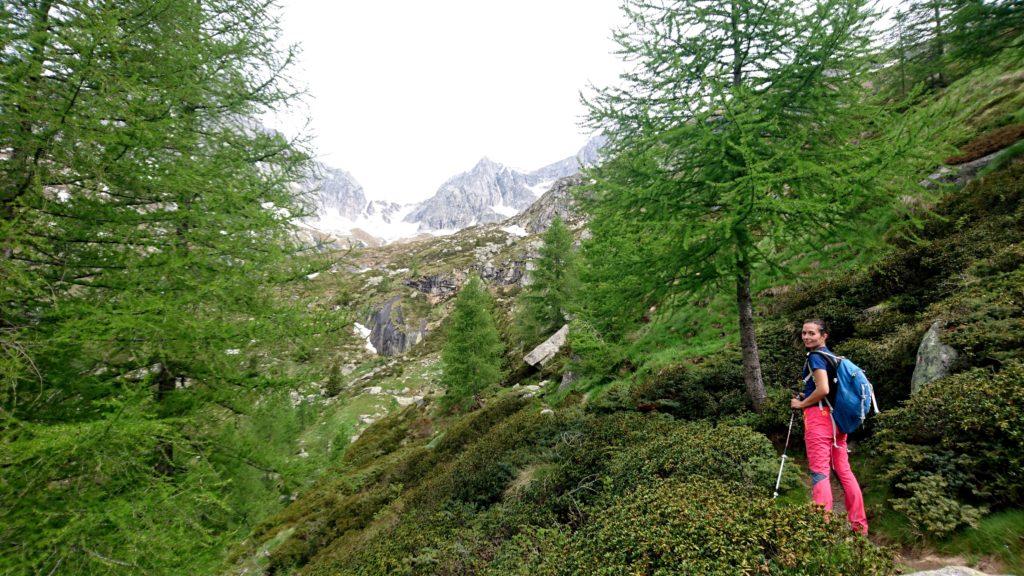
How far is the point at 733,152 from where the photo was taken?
5586 mm

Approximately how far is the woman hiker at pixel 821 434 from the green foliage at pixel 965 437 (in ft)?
1.83

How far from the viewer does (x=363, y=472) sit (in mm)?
17047

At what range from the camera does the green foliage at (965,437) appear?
3.48m

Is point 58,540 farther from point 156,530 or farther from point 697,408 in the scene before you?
point 697,408

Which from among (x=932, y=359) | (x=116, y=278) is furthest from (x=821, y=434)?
(x=116, y=278)

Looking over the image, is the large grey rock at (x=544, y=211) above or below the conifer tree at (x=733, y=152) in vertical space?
above

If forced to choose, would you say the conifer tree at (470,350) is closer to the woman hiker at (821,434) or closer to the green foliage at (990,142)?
the woman hiker at (821,434)

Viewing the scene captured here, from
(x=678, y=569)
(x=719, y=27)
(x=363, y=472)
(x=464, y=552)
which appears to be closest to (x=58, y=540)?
(x=464, y=552)

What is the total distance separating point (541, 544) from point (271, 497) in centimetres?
497

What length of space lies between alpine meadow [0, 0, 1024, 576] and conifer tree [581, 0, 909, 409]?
6cm

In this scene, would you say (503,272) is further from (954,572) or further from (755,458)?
(954,572)

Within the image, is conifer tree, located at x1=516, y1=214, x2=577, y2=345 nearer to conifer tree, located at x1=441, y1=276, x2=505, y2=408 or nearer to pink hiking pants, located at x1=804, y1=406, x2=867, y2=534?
conifer tree, located at x1=441, y1=276, x2=505, y2=408

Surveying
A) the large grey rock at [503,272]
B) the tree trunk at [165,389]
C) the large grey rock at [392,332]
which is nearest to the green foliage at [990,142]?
the tree trunk at [165,389]

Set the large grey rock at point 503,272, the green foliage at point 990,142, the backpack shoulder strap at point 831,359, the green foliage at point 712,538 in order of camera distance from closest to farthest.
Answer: the green foliage at point 712,538 < the backpack shoulder strap at point 831,359 < the green foliage at point 990,142 < the large grey rock at point 503,272
